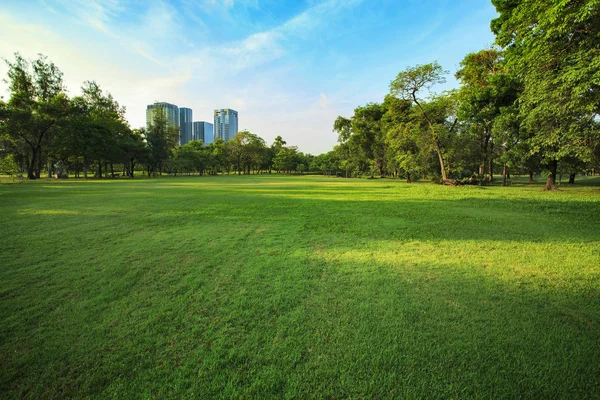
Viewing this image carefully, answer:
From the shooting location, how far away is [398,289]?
3059mm

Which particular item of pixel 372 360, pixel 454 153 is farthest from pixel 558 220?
pixel 454 153

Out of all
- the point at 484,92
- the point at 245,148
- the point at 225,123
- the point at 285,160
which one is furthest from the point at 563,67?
the point at 225,123

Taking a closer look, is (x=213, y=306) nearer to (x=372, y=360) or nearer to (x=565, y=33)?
(x=372, y=360)

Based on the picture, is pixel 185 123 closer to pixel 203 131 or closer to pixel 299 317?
pixel 203 131

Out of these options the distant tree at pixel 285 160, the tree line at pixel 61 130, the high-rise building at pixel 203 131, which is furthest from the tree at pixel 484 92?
the high-rise building at pixel 203 131

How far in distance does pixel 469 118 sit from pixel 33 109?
47441mm

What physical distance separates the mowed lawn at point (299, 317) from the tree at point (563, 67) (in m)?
7.20

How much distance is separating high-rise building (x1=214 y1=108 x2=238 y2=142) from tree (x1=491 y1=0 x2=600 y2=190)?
403 ft

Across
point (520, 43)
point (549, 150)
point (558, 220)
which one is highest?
point (520, 43)

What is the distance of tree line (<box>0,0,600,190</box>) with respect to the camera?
9375mm

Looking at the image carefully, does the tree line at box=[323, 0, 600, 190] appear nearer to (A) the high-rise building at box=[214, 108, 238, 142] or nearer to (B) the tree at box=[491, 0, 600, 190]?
(B) the tree at box=[491, 0, 600, 190]

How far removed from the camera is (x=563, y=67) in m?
9.50

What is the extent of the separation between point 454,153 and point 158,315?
26.8m

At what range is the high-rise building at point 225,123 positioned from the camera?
403ft
